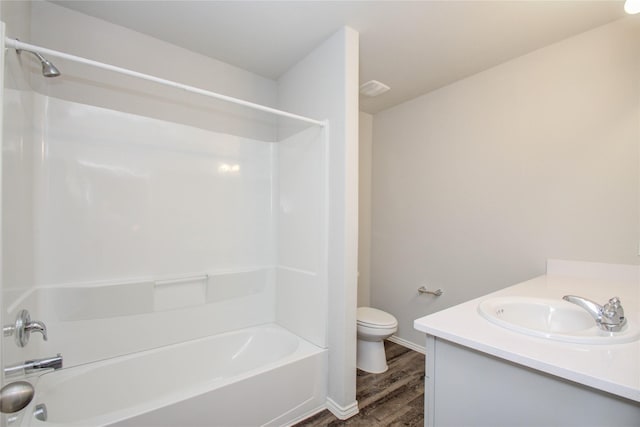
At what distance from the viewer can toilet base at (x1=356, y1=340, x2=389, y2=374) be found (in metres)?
2.28

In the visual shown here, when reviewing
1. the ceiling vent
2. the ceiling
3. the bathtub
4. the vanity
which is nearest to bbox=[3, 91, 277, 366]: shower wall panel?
the bathtub

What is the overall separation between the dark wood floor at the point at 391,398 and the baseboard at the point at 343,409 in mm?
21

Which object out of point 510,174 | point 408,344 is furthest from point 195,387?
point 510,174

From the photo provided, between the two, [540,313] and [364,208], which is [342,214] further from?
[364,208]

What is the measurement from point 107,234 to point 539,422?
2.16 m

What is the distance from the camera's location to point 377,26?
1740 millimetres

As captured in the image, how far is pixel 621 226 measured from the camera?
1595mm

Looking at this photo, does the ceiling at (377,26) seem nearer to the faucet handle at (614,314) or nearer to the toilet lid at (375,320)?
the faucet handle at (614,314)

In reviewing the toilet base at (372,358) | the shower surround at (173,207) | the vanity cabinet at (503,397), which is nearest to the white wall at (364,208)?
the toilet base at (372,358)

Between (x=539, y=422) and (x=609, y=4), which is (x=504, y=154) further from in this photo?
(x=539, y=422)

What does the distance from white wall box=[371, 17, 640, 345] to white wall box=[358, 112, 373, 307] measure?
0.37 feet

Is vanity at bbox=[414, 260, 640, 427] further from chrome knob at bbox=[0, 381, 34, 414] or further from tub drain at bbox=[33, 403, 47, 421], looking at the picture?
tub drain at bbox=[33, 403, 47, 421]

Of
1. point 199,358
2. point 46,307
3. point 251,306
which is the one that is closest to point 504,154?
point 251,306

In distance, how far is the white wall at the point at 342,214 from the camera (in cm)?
175
